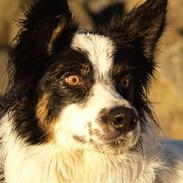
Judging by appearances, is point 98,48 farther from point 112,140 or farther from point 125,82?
point 112,140

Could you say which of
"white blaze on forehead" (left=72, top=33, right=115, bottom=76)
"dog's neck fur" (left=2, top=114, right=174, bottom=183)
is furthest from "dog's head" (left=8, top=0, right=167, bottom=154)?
"dog's neck fur" (left=2, top=114, right=174, bottom=183)

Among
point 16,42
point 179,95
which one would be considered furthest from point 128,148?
point 179,95

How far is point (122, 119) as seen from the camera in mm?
5652

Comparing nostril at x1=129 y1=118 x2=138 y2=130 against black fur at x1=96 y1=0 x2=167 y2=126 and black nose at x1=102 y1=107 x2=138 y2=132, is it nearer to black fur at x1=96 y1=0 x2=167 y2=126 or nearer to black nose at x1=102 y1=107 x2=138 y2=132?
black nose at x1=102 y1=107 x2=138 y2=132

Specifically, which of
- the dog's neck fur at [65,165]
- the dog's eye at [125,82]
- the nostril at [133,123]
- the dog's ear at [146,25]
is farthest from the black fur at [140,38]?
the nostril at [133,123]

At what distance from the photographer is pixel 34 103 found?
623cm

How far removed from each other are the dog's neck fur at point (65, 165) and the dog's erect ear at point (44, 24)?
79 cm

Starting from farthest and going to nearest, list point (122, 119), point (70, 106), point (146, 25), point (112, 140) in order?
point (146, 25)
point (70, 106)
point (112, 140)
point (122, 119)

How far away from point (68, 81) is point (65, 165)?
2.47 feet

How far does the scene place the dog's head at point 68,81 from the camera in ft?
19.3

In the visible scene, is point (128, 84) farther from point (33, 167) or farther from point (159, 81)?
point (159, 81)

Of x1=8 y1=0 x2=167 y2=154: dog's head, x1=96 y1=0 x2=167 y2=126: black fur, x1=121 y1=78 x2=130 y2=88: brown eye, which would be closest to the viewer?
x1=8 y1=0 x2=167 y2=154: dog's head

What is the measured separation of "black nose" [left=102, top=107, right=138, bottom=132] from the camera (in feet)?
18.5

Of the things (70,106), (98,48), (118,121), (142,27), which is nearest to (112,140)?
(118,121)
